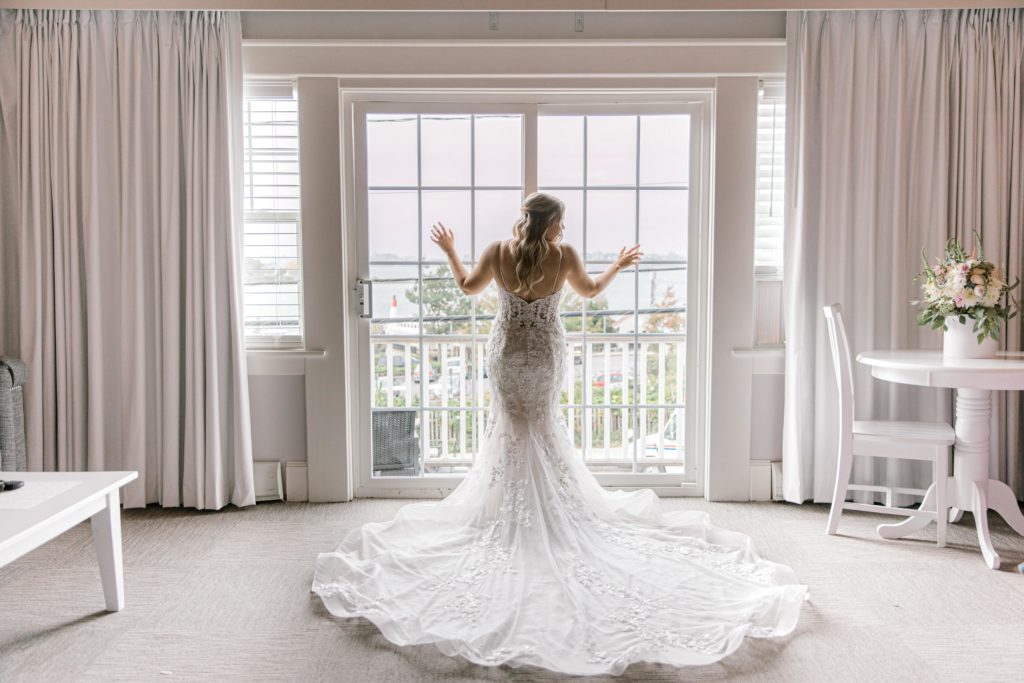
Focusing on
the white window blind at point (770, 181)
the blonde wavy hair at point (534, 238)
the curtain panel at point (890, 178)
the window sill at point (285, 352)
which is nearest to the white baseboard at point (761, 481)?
the curtain panel at point (890, 178)

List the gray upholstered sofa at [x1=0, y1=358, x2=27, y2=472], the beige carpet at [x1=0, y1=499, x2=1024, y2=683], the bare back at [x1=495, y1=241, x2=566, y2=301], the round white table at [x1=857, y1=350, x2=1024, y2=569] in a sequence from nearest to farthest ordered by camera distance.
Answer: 1. the beige carpet at [x1=0, y1=499, x2=1024, y2=683]
2. the round white table at [x1=857, y1=350, x2=1024, y2=569]
3. the bare back at [x1=495, y1=241, x2=566, y2=301]
4. the gray upholstered sofa at [x1=0, y1=358, x2=27, y2=472]

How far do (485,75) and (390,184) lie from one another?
762 millimetres

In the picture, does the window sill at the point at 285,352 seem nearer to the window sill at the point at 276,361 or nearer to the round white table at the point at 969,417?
the window sill at the point at 276,361

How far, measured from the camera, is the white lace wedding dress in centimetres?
244

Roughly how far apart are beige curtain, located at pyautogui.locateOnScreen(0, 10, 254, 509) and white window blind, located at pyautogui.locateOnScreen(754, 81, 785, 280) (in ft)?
9.06

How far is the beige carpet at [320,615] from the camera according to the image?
238 centimetres

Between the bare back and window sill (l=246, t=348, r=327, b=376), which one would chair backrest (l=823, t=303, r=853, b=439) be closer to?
the bare back

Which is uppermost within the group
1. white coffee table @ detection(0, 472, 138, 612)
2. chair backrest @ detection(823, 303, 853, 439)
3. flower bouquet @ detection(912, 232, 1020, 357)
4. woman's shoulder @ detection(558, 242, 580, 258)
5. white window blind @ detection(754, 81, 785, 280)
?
white window blind @ detection(754, 81, 785, 280)

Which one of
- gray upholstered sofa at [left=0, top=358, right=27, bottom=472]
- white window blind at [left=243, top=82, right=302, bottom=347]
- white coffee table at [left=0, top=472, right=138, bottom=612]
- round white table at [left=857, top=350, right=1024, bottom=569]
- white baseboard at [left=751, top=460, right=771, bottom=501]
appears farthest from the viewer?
white baseboard at [left=751, top=460, right=771, bottom=501]

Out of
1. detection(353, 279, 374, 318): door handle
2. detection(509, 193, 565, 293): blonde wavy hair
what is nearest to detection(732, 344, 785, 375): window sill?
detection(509, 193, 565, 293): blonde wavy hair

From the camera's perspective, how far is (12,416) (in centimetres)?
374

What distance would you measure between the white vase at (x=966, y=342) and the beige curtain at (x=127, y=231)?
343 centimetres

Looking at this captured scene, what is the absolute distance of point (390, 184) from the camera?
4148 mm

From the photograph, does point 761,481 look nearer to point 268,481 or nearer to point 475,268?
point 475,268
